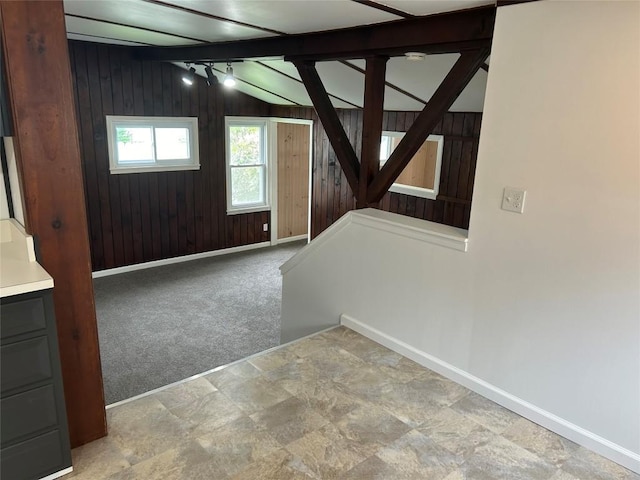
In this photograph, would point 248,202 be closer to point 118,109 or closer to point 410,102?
point 118,109

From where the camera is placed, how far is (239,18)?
9.84 ft

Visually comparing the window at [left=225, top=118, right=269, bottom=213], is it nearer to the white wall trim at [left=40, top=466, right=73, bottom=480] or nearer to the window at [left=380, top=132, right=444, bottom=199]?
the window at [left=380, top=132, right=444, bottom=199]

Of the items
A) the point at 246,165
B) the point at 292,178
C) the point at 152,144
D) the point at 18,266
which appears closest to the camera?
the point at 18,266

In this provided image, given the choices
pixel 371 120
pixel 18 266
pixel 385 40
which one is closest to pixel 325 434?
pixel 18 266

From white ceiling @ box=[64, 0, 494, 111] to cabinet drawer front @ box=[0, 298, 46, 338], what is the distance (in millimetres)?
1862

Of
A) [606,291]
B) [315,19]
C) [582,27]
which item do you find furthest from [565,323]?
[315,19]

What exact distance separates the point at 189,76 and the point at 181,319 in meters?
2.93

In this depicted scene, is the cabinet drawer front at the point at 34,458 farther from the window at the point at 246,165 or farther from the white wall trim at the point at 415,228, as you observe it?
the window at the point at 246,165

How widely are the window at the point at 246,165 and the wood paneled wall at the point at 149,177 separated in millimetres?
130

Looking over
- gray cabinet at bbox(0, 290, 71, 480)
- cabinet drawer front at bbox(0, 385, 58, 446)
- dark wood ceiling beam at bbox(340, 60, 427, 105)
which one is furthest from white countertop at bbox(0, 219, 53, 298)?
dark wood ceiling beam at bbox(340, 60, 427, 105)

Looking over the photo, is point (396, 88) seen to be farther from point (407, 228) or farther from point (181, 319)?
point (181, 319)

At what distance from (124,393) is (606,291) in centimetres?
336

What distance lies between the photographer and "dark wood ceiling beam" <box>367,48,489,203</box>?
8.24ft

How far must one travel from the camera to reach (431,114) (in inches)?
107
